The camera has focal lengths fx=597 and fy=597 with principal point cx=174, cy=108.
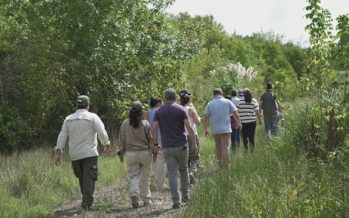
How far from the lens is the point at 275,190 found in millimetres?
7172

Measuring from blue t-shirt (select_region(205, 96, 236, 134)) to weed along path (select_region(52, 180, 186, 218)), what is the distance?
1.73 metres

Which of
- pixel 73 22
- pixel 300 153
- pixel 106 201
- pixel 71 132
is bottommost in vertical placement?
pixel 106 201

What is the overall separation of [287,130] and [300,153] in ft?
5.13

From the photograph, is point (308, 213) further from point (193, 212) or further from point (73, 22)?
point (73, 22)

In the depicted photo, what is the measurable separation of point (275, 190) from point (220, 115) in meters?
5.40

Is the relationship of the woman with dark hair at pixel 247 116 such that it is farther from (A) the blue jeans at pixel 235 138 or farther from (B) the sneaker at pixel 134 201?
(B) the sneaker at pixel 134 201

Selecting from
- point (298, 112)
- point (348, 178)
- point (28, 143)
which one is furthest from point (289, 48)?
point (348, 178)

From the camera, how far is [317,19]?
8844 millimetres

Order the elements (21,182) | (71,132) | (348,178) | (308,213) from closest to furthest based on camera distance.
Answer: (308,213)
(348,178)
(71,132)
(21,182)

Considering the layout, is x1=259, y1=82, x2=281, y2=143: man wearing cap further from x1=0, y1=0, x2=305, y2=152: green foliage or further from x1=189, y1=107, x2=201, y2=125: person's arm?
x1=189, y1=107, x2=201, y2=125: person's arm

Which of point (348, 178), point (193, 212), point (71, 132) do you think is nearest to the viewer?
point (348, 178)

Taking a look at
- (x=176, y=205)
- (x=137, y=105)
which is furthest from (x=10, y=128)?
(x=176, y=205)

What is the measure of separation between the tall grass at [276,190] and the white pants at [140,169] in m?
1.55

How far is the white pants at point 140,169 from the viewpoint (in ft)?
34.0
